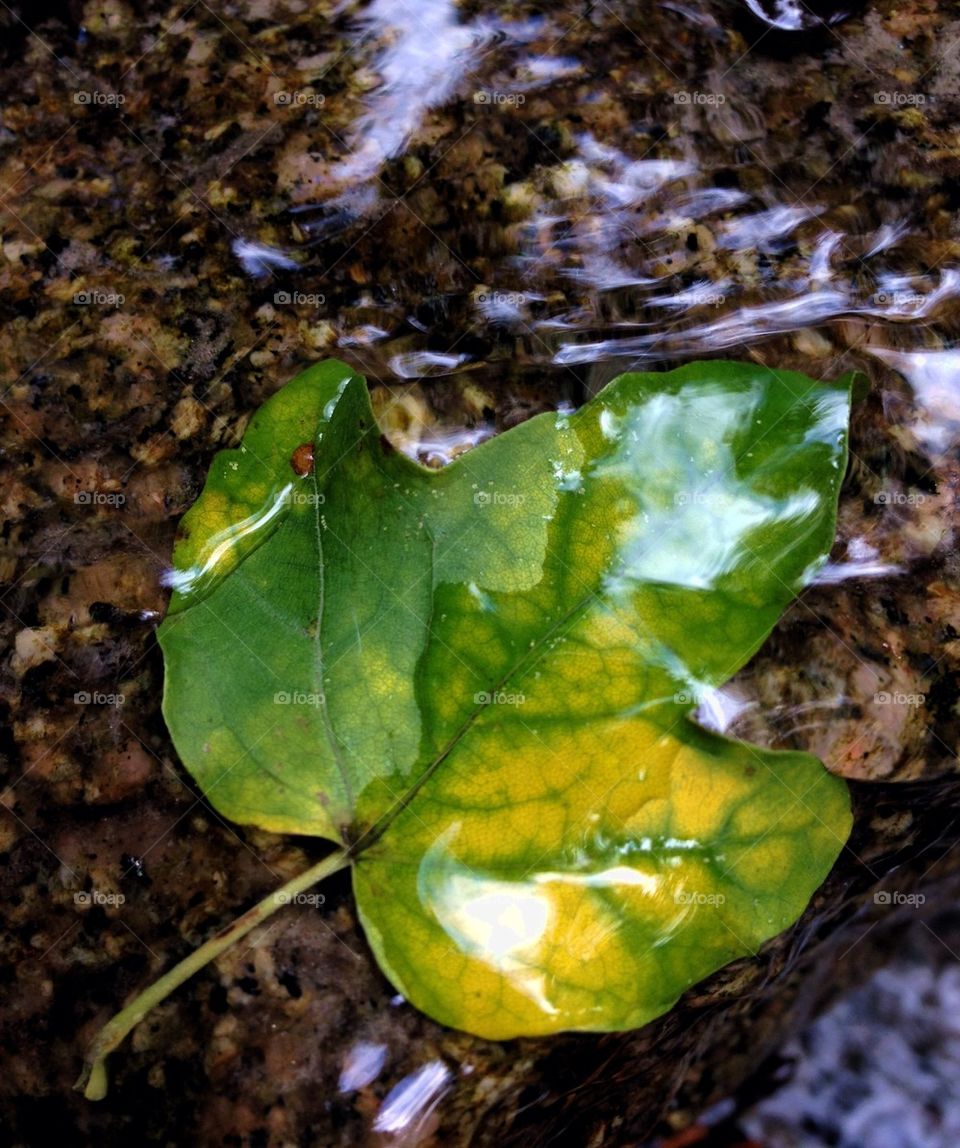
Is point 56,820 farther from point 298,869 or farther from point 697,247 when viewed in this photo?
point 697,247
